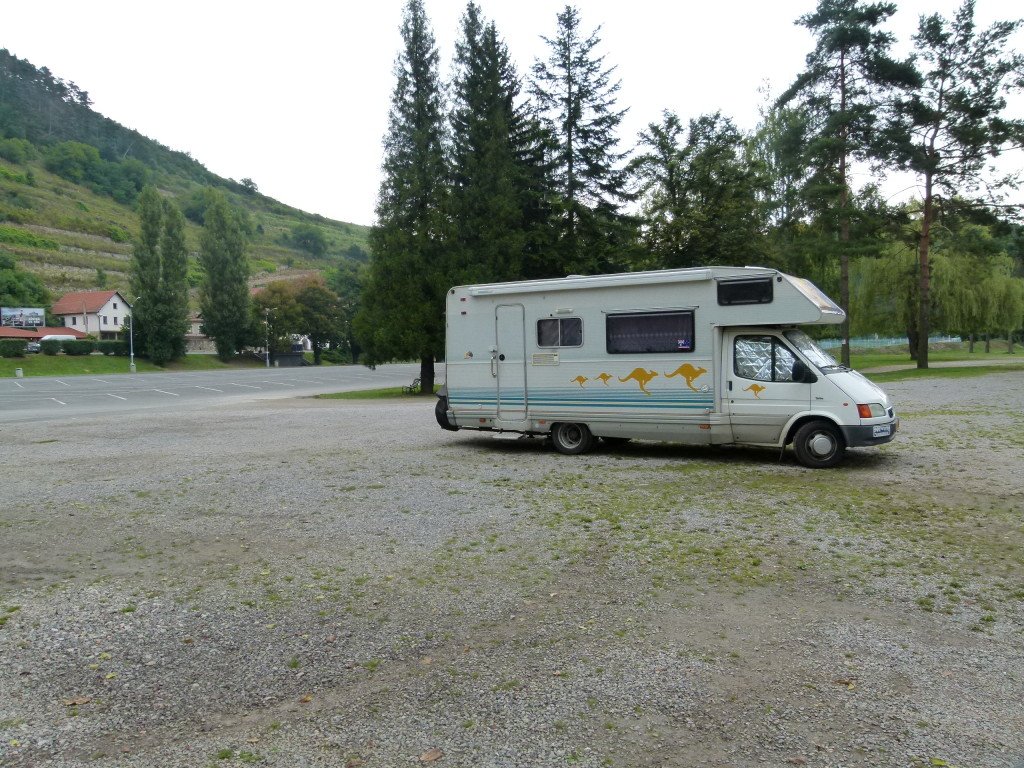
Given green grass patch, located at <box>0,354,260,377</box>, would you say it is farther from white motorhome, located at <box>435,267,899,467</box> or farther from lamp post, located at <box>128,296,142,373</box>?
white motorhome, located at <box>435,267,899,467</box>

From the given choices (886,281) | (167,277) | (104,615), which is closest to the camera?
(104,615)

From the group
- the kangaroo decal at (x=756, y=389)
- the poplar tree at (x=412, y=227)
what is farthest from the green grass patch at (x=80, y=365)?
the kangaroo decal at (x=756, y=389)

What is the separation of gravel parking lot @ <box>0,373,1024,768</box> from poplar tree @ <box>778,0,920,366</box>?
79.4 ft

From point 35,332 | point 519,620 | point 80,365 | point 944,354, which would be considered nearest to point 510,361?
point 519,620

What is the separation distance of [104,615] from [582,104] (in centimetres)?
2984

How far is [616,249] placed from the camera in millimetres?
30406

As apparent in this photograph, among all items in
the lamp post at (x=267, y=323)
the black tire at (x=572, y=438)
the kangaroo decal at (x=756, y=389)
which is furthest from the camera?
the lamp post at (x=267, y=323)

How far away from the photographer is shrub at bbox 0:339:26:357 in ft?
215

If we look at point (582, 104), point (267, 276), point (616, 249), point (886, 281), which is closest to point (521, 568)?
point (616, 249)

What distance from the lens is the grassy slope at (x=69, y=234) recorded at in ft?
378

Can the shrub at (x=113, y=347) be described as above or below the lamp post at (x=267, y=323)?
below

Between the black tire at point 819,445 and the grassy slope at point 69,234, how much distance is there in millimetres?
99732

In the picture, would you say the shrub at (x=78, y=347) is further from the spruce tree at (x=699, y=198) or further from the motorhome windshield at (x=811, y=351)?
the motorhome windshield at (x=811, y=351)

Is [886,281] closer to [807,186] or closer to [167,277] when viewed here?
[807,186]
